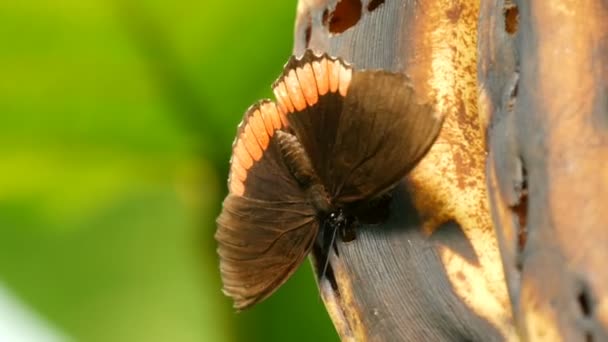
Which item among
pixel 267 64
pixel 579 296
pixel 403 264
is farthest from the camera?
pixel 267 64

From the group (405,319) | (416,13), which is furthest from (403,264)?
(416,13)

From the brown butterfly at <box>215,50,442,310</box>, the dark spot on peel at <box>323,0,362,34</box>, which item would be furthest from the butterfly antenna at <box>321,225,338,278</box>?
the dark spot on peel at <box>323,0,362,34</box>

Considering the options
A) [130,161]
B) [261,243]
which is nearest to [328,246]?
[261,243]

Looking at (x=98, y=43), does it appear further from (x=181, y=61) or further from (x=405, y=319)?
(x=405, y=319)

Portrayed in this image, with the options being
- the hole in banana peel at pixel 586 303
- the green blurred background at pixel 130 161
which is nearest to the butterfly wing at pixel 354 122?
the hole in banana peel at pixel 586 303

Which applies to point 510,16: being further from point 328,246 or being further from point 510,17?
point 328,246

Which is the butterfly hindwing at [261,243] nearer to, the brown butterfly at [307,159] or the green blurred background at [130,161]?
the brown butterfly at [307,159]
